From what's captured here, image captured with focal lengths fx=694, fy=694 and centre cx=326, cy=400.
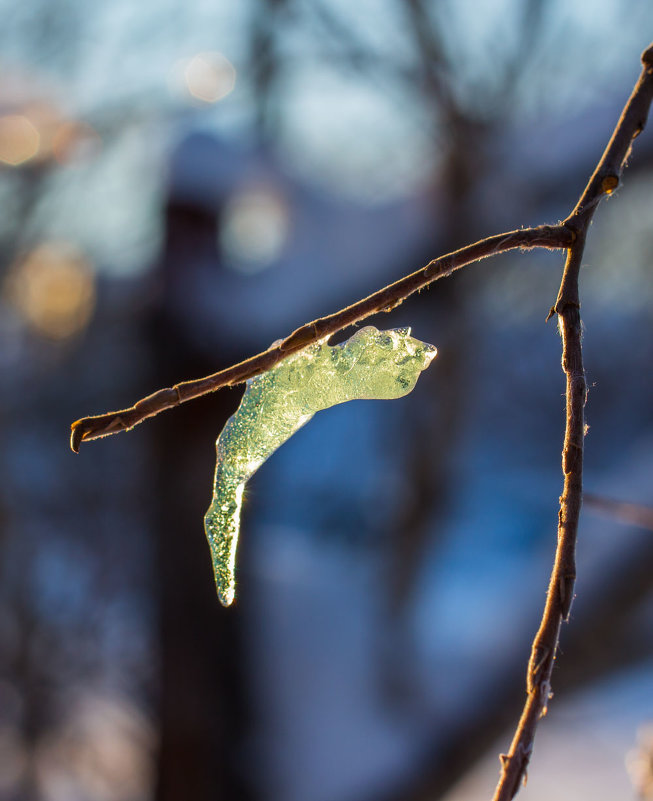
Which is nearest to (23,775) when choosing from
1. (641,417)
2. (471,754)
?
(471,754)

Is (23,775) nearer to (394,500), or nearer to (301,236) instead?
(394,500)

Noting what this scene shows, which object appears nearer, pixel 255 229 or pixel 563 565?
pixel 563 565

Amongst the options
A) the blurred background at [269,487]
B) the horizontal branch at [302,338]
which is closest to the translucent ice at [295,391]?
the horizontal branch at [302,338]

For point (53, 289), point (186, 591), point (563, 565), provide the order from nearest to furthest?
point (563, 565)
point (186, 591)
point (53, 289)

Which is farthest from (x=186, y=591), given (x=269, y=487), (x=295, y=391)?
(x=295, y=391)

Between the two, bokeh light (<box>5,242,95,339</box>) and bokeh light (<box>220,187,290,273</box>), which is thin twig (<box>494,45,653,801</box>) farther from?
bokeh light (<box>5,242,95,339</box>)

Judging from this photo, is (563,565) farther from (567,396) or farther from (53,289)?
(53,289)
